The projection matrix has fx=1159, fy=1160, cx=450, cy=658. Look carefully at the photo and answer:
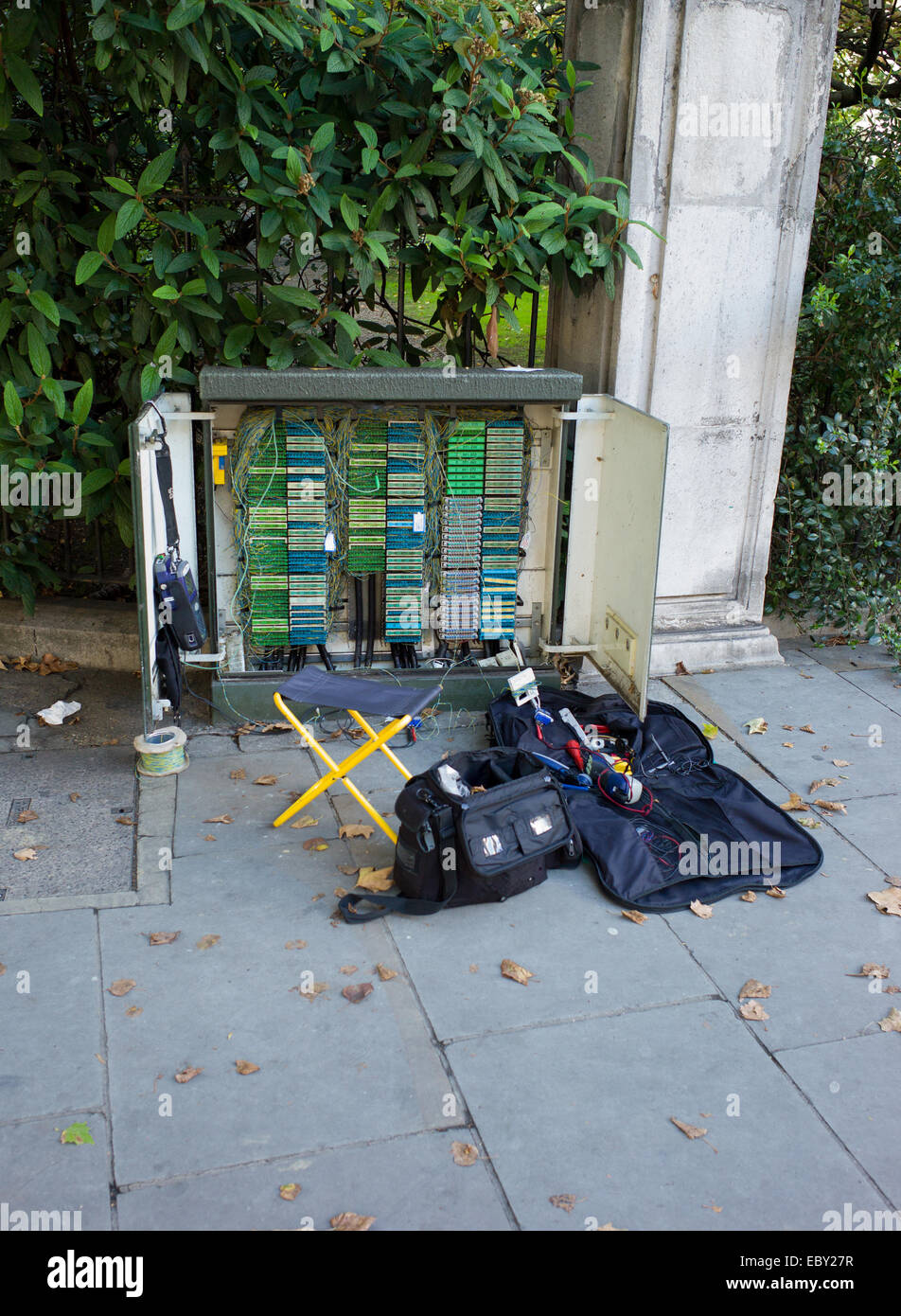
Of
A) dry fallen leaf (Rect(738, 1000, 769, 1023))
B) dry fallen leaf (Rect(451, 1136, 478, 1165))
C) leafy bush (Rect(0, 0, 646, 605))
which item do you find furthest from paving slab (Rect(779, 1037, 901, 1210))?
leafy bush (Rect(0, 0, 646, 605))

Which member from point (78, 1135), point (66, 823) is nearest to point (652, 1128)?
point (78, 1135)

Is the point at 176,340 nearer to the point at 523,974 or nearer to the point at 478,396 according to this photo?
the point at 478,396

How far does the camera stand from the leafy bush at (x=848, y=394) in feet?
23.6

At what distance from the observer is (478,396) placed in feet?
19.3

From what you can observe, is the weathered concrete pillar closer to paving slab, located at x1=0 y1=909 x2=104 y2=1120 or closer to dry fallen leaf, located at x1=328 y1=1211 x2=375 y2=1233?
paving slab, located at x1=0 y1=909 x2=104 y2=1120

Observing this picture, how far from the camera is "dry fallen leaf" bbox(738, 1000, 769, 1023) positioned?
417 centimetres

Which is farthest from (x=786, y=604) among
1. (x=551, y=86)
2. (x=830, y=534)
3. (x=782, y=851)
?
(x=551, y=86)

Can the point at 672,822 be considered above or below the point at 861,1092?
above

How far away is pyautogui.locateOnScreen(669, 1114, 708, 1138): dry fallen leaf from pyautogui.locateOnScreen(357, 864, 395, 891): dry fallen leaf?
158 centimetres

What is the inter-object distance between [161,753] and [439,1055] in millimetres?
2364

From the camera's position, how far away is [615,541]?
630 cm

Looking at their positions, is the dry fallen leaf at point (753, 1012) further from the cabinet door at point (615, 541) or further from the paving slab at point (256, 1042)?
the cabinet door at point (615, 541)

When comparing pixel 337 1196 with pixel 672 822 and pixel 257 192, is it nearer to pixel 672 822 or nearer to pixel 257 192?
pixel 672 822

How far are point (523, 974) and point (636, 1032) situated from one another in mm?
477
